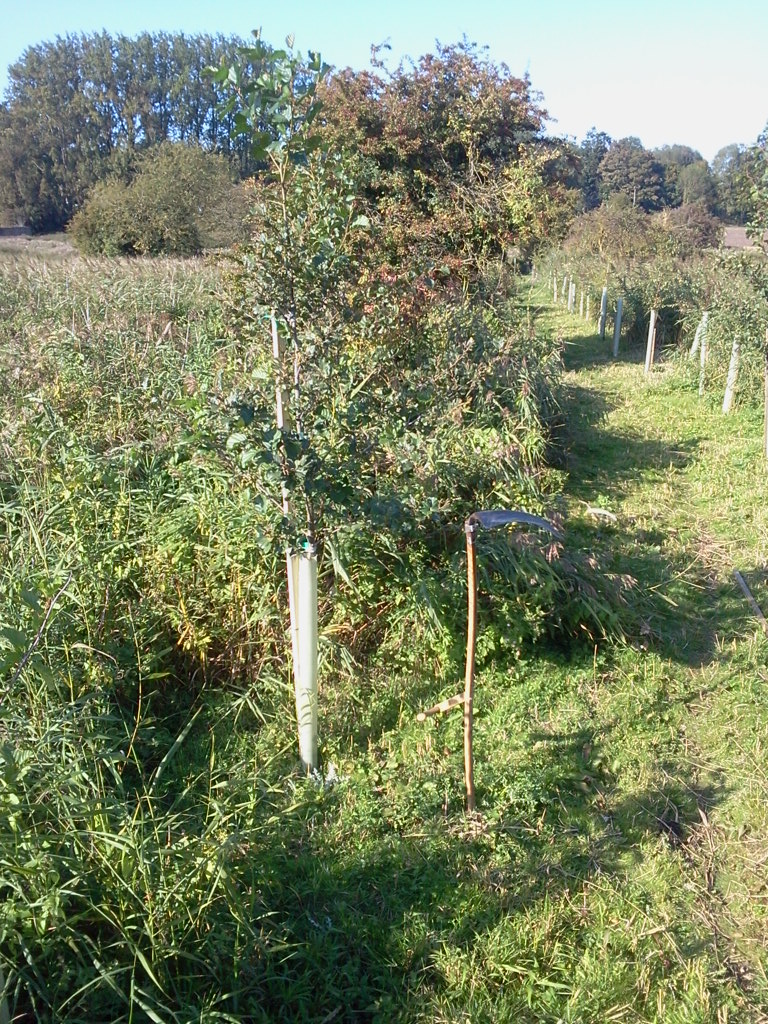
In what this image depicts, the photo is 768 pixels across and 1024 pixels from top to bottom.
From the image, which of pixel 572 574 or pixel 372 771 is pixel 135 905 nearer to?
pixel 372 771

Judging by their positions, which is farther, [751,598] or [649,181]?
[649,181]

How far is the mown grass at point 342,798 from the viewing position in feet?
7.72

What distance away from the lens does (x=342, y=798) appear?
10.5 ft

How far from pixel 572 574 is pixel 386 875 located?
6.95ft

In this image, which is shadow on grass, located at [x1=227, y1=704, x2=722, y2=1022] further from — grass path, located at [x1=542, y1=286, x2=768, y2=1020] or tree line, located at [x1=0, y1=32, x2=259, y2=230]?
tree line, located at [x1=0, y1=32, x2=259, y2=230]

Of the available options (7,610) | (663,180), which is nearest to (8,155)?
(663,180)

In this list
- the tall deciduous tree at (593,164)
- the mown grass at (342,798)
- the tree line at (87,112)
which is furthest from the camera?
the tall deciduous tree at (593,164)

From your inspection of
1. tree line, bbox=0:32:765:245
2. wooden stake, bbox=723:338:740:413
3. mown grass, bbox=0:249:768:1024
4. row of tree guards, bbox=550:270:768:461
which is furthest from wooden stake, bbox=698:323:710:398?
mown grass, bbox=0:249:768:1024

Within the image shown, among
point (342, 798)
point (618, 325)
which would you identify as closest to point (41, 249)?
point (618, 325)

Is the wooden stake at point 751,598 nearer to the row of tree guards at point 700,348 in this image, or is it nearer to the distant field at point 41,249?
the row of tree guards at point 700,348

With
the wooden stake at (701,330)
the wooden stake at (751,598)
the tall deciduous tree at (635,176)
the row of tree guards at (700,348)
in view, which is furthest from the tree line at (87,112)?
the wooden stake at (751,598)

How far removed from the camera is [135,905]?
237 cm

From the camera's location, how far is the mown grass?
2.35 m

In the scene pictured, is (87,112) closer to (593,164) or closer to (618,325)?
(593,164)
